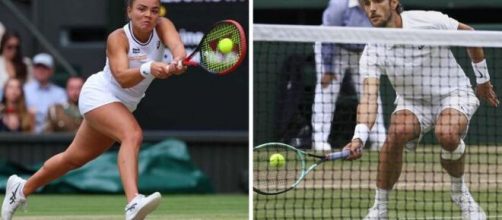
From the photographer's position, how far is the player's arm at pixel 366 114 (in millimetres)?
8944

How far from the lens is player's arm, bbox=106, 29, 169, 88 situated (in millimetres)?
8031

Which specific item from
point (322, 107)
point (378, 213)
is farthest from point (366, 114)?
point (322, 107)

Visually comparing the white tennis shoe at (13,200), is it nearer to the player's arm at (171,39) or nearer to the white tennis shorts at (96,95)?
the white tennis shorts at (96,95)

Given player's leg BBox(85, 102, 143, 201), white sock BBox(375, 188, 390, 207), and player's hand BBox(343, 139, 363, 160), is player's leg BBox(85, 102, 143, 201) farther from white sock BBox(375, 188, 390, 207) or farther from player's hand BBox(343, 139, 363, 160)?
white sock BBox(375, 188, 390, 207)

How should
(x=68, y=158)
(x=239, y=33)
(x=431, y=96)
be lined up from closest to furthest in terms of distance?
(x=239, y=33) < (x=68, y=158) < (x=431, y=96)

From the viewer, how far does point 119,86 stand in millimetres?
8469

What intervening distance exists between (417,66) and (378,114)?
279 centimetres

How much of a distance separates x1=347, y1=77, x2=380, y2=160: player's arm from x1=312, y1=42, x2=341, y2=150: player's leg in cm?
285

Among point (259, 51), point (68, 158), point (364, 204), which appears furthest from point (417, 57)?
point (259, 51)

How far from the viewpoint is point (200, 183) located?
44.4ft

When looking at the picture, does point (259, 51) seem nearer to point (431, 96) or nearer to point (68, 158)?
point (431, 96)

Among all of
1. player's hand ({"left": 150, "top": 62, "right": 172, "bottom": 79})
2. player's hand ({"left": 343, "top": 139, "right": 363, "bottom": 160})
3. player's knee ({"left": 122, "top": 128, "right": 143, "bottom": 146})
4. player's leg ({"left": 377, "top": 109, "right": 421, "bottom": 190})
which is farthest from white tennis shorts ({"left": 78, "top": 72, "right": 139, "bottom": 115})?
player's leg ({"left": 377, "top": 109, "right": 421, "bottom": 190})

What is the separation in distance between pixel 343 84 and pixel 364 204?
9.48ft

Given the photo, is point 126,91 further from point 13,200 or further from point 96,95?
point 13,200
